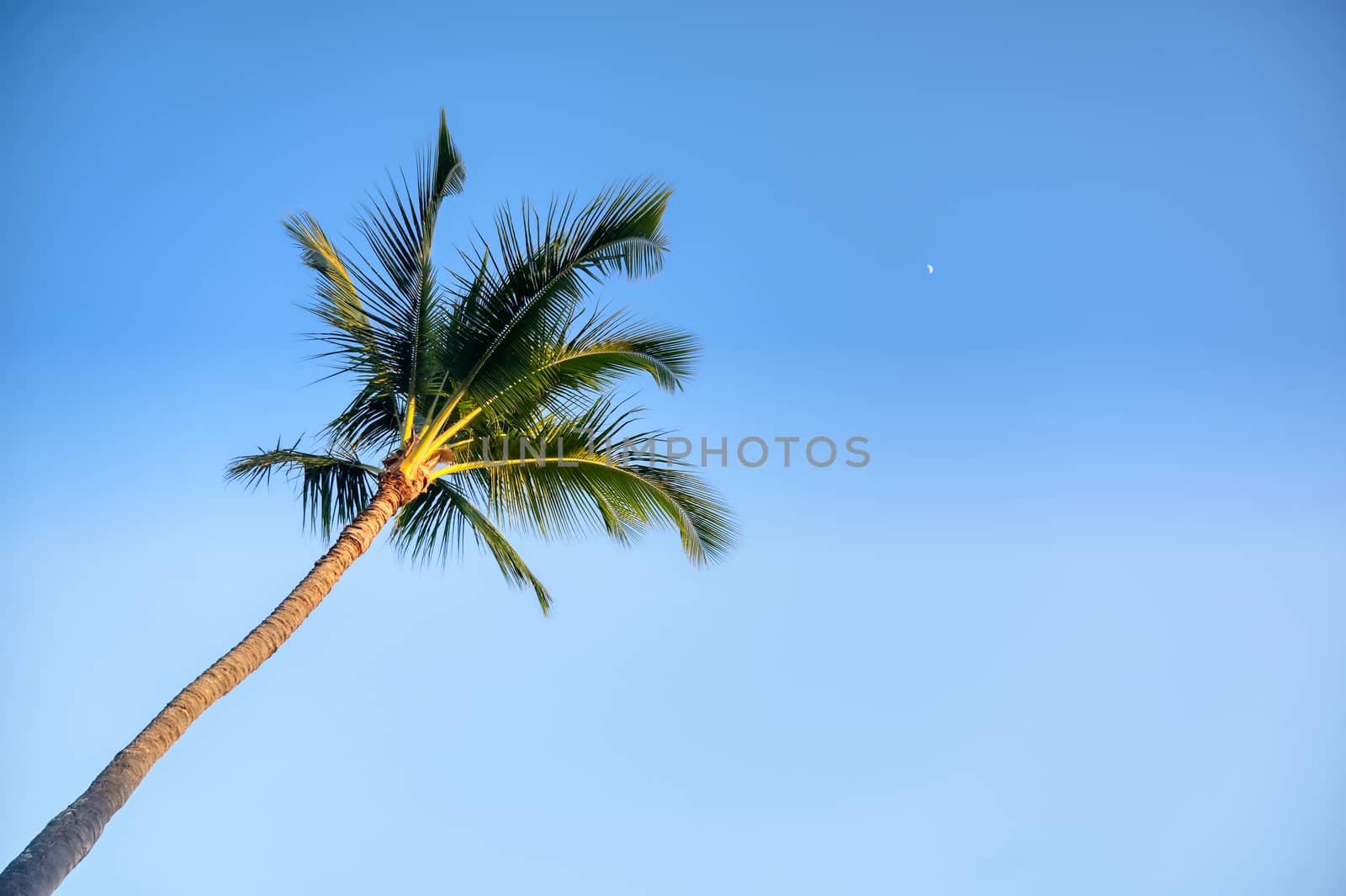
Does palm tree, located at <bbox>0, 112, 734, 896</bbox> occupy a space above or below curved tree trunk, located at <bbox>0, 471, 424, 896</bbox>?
above

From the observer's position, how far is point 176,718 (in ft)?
14.9

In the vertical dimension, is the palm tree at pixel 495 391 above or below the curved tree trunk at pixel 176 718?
above

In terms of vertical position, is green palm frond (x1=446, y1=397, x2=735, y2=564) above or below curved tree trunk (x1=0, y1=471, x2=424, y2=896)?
above

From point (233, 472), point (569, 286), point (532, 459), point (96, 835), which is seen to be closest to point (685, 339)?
point (569, 286)

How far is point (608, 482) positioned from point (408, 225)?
281 cm

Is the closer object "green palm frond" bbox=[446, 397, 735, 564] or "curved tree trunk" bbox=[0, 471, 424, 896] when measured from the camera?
"curved tree trunk" bbox=[0, 471, 424, 896]

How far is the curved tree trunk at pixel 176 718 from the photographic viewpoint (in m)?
3.54

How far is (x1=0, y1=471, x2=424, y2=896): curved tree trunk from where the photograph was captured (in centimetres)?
→ 354

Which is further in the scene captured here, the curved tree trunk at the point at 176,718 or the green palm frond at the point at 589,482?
the green palm frond at the point at 589,482

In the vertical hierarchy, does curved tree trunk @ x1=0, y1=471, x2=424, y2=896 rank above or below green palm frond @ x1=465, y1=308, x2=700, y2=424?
below

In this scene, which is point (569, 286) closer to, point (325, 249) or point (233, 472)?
point (325, 249)

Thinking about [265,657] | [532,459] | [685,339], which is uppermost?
[685,339]

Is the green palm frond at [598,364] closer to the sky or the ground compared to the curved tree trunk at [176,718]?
closer to the sky

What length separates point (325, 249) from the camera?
24.8ft
